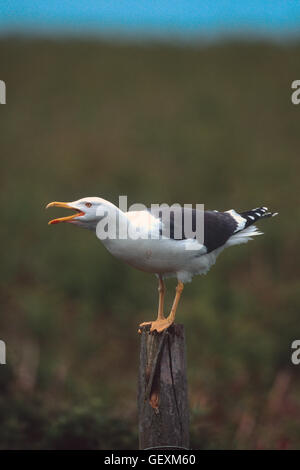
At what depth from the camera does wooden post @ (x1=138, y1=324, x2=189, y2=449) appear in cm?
455

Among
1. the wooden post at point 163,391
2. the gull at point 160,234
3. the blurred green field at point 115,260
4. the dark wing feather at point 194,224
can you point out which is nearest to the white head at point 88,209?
the gull at point 160,234

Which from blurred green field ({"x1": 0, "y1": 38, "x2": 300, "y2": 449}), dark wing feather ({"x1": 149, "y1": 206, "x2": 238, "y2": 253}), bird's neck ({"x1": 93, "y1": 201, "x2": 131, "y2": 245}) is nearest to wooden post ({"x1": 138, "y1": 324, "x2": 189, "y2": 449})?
dark wing feather ({"x1": 149, "y1": 206, "x2": 238, "y2": 253})

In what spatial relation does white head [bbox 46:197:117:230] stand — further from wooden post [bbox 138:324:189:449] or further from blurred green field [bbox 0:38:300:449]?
blurred green field [bbox 0:38:300:449]

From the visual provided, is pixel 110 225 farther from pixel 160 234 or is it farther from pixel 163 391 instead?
pixel 163 391

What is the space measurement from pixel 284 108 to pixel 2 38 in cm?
1108

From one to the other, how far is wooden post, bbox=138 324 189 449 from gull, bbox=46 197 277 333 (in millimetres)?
110

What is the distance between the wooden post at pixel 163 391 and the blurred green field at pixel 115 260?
52.1 inches

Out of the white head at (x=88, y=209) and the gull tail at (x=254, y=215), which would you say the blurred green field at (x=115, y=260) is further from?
the white head at (x=88, y=209)

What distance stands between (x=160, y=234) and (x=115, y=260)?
23.3ft

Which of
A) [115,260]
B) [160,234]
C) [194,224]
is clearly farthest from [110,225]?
[115,260]

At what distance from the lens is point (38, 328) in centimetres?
968

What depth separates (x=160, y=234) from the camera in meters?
4.23

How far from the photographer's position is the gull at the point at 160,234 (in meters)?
4.05

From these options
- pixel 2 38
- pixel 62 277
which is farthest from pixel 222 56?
pixel 62 277
